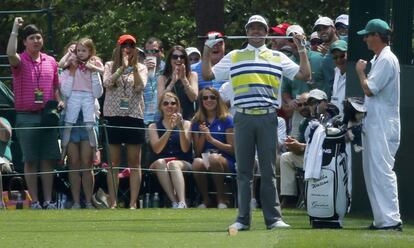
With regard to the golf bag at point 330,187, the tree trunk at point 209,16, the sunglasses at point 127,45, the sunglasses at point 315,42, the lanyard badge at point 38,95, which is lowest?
the golf bag at point 330,187

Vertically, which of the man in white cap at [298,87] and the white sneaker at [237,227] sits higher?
the man in white cap at [298,87]

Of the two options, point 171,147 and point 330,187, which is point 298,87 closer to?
point 171,147

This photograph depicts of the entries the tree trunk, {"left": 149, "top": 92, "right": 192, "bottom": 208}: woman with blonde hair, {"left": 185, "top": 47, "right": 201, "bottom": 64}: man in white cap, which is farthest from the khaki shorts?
the tree trunk

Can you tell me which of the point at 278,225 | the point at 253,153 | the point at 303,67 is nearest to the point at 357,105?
the point at 303,67

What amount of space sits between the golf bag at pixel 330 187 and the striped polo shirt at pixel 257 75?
0.81 m

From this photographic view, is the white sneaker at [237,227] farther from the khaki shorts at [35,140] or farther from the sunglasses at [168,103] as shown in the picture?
the khaki shorts at [35,140]

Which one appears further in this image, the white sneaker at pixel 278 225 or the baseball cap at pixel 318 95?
the baseball cap at pixel 318 95

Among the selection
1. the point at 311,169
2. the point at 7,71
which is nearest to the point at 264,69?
the point at 311,169

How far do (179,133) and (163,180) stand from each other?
Result: 684 millimetres

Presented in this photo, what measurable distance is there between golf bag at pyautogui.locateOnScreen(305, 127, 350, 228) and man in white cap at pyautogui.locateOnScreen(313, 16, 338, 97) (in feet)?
13.8

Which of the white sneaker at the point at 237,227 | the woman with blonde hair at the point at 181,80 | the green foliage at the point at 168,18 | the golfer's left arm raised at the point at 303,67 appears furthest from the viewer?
the green foliage at the point at 168,18

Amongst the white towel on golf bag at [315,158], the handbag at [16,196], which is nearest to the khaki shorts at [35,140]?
the handbag at [16,196]

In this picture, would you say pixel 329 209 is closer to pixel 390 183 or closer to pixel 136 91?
pixel 390 183

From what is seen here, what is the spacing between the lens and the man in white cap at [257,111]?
57.5ft
